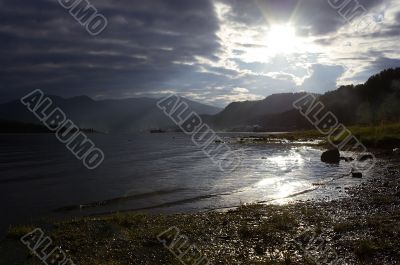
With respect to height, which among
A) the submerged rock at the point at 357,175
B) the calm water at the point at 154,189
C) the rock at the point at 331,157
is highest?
A: the rock at the point at 331,157

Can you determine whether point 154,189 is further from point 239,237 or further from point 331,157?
point 331,157

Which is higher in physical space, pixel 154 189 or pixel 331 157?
pixel 331 157

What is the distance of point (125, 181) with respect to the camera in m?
39.7

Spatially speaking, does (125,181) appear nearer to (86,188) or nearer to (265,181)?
(86,188)

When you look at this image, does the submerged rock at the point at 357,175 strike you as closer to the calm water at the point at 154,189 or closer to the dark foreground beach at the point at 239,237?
the calm water at the point at 154,189

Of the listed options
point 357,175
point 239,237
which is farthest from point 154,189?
point 357,175

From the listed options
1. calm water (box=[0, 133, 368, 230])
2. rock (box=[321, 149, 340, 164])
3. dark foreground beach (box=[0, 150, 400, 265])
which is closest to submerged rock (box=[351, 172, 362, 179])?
calm water (box=[0, 133, 368, 230])

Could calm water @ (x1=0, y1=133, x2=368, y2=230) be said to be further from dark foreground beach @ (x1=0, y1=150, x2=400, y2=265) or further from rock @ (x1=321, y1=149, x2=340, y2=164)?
dark foreground beach @ (x1=0, y1=150, x2=400, y2=265)

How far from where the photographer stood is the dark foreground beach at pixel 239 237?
44.7 feet

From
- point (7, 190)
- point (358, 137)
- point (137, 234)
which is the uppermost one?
point (358, 137)

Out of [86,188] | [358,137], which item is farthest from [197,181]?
[358,137]

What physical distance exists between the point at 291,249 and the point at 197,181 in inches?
964

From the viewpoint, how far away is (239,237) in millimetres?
16266

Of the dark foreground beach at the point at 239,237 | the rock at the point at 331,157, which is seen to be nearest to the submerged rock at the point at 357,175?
the dark foreground beach at the point at 239,237
